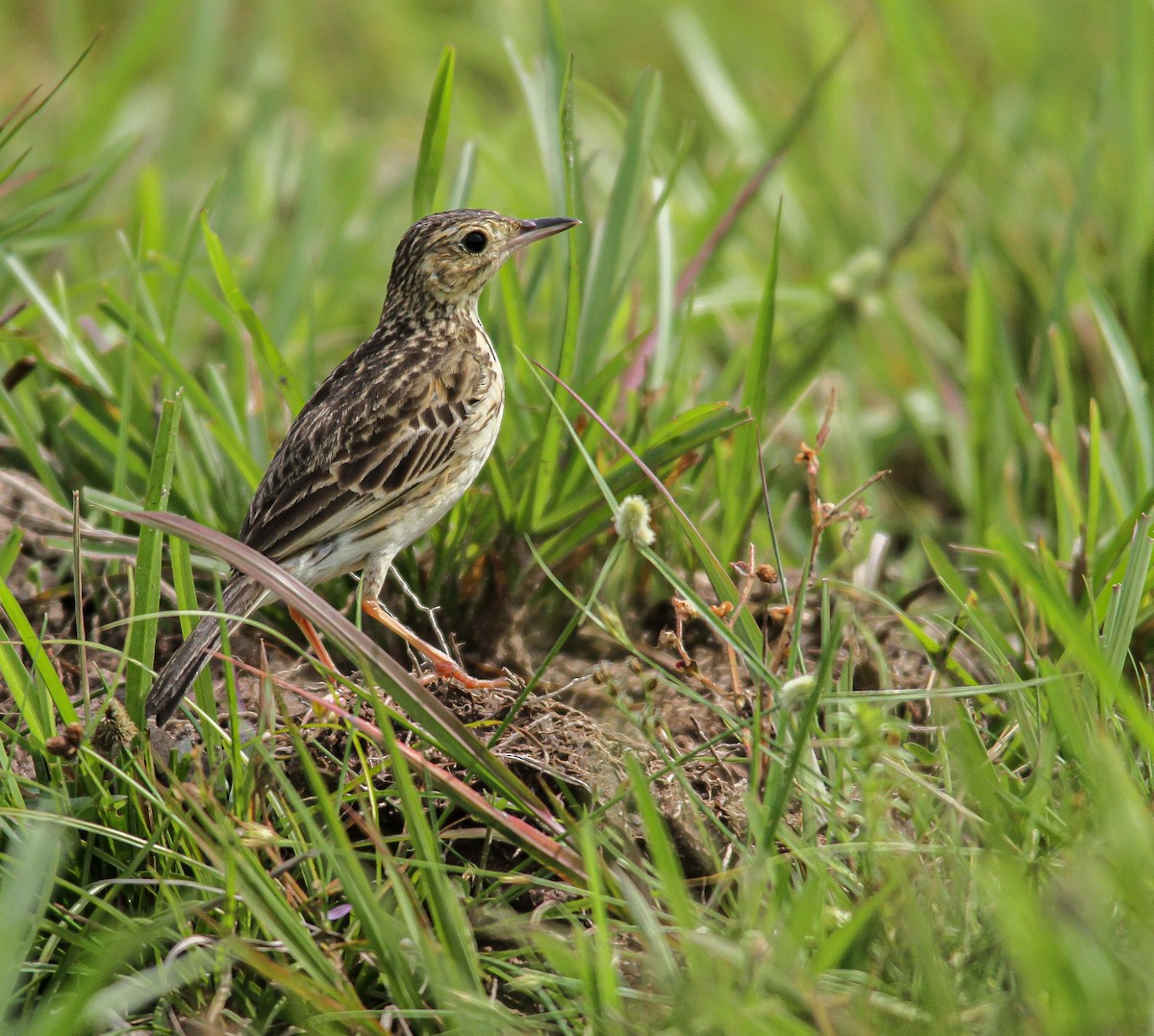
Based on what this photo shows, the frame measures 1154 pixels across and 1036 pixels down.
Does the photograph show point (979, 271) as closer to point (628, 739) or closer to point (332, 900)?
point (628, 739)

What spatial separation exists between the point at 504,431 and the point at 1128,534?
1.86 m

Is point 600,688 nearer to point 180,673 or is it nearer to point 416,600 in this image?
point 416,600

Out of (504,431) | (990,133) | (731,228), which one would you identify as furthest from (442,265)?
(990,133)

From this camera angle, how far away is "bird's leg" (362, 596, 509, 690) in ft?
11.2

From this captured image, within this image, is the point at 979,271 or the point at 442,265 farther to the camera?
the point at 979,271

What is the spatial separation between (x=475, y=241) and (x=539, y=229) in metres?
0.22

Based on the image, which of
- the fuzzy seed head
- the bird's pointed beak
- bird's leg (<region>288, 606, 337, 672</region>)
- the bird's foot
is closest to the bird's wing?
bird's leg (<region>288, 606, 337, 672</region>)

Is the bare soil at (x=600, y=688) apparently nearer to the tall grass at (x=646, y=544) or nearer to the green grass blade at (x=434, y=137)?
the tall grass at (x=646, y=544)

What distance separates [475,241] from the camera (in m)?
4.23

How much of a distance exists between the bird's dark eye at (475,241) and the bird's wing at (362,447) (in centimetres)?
37

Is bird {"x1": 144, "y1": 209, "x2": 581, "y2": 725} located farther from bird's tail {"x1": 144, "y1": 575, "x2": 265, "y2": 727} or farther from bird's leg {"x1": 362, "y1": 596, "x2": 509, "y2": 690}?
bird's tail {"x1": 144, "y1": 575, "x2": 265, "y2": 727}

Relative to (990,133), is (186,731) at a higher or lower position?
lower

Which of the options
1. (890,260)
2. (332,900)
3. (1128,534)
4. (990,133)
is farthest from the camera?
(990,133)

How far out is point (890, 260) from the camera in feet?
18.8
